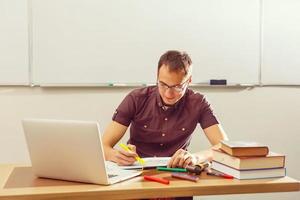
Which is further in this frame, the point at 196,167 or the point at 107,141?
the point at 107,141

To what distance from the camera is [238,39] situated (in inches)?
115


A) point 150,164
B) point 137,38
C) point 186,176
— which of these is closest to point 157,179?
point 186,176

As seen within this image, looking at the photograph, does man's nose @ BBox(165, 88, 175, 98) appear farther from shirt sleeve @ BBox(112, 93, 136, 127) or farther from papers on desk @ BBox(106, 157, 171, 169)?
papers on desk @ BBox(106, 157, 171, 169)

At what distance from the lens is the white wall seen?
269 centimetres

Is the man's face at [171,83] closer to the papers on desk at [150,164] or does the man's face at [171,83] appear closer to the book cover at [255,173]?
the papers on desk at [150,164]

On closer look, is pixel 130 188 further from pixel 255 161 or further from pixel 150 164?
pixel 255 161

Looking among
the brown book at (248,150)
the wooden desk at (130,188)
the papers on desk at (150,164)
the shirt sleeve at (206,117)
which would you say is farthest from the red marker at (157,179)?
the shirt sleeve at (206,117)

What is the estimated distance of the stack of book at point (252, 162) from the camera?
4.71 ft

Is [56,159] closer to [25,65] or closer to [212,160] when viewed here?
[212,160]

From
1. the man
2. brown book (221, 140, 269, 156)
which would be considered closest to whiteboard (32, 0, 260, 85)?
the man

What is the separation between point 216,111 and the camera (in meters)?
2.94

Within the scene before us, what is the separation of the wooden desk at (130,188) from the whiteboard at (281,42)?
5.48 ft

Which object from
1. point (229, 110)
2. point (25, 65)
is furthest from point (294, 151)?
point (25, 65)

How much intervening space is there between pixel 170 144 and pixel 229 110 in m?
1.06
